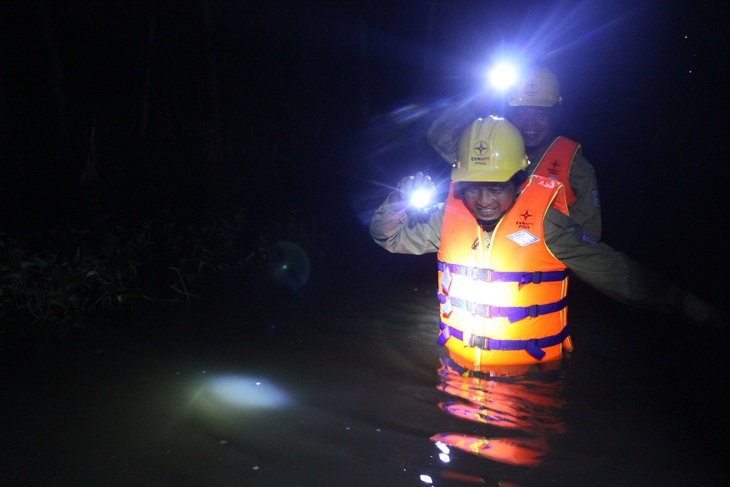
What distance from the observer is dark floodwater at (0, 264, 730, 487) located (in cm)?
265

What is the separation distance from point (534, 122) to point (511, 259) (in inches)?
65.5

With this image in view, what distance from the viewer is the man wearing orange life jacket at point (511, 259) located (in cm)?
332

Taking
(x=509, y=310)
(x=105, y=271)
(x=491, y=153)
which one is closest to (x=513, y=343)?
(x=509, y=310)

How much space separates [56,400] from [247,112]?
11420mm

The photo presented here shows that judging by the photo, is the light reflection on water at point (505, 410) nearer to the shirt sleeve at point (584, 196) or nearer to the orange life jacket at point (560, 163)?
the shirt sleeve at point (584, 196)

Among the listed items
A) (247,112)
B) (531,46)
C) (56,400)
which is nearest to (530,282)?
(56,400)

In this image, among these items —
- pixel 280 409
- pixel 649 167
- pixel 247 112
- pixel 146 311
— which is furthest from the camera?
pixel 247 112

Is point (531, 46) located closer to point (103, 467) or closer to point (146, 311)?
point (146, 311)

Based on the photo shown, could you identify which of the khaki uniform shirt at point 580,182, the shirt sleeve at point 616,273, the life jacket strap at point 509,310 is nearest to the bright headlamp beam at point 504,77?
the khaki uniform shirt at point 580,182

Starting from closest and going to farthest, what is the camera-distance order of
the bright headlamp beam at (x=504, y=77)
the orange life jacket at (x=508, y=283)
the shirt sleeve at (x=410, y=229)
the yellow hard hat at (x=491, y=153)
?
the yellow hard hat at (x=491, y=153) → the orange life jacket at (x=508, y=283) → the shirt sleeve at (x=410, y=229) → the bright headlamp beam at (x=504, y=77)

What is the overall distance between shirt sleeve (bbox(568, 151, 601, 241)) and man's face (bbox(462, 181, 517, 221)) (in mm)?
1255

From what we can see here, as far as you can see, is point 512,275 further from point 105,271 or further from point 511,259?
point 105,271

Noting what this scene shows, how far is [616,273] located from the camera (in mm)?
3336

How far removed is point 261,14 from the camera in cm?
1442
